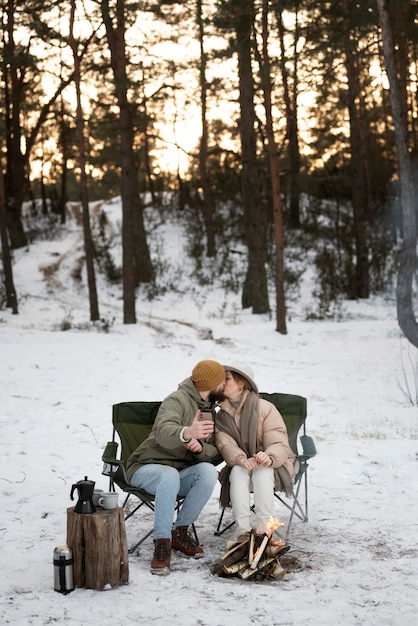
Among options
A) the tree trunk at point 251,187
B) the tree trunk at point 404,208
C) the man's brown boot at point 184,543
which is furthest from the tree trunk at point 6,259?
the man's brown boot at point 184,543

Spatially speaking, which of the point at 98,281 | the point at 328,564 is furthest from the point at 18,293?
the point at 328,564

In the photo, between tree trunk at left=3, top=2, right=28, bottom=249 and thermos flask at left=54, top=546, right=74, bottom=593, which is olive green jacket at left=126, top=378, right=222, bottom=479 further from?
tree trunk at left=3, top=2, right=28, bottom=249

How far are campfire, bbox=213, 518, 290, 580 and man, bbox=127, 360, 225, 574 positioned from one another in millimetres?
380

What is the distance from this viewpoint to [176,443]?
15.5ft

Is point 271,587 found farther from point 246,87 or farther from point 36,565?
point 246,87

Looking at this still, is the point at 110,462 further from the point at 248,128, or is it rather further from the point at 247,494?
the point at 248,128

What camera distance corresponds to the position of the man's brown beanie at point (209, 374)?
15.6 ft

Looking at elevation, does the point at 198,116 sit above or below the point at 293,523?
above

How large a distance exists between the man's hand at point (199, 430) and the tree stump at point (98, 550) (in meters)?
0.67

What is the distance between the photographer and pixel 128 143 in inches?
647

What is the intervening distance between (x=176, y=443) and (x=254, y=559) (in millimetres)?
872

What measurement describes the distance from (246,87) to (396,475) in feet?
44.0

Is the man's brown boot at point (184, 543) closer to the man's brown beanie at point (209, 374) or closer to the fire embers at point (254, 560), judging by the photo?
the fire embers at point (254, 560)

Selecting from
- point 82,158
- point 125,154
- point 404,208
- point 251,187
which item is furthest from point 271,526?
point 251,187
